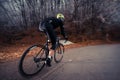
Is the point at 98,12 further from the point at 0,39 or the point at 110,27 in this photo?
the point at 0,39

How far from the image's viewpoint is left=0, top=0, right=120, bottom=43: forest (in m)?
13.8

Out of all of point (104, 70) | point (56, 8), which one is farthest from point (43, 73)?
point (56, 8)

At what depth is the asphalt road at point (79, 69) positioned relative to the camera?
18.9 ft

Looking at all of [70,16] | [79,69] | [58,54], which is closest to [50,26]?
[79,69]

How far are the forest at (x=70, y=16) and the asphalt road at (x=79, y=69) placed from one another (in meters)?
5.67

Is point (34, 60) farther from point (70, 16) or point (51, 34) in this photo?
point (70, 16)

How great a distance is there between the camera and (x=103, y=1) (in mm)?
14297

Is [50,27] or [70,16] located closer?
[50,27]

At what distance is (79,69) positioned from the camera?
6523 mm

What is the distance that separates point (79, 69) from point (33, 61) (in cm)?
152

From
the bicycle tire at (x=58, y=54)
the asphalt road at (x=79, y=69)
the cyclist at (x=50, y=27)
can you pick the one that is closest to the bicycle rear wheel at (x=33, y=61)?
the asphalt road at (x=79, y=69)

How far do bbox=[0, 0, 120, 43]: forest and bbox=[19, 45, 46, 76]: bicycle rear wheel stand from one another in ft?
24.7

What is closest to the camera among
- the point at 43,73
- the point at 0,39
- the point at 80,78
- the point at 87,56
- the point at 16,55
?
the point at 80,78

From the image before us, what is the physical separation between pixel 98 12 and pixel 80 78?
951cm
